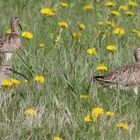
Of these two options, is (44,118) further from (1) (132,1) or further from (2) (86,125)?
(1) (132,1)

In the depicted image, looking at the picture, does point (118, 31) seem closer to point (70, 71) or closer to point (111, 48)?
point (111, 48)

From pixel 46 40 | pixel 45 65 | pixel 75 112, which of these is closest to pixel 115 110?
pixel 75 112

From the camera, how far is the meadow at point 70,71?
25.1 ft

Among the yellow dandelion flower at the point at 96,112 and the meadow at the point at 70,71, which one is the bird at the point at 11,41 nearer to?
the meadow at the point at 70,71

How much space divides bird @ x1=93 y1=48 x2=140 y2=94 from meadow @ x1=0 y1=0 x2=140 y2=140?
0.14 metres

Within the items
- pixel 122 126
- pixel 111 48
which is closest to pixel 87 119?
pixel 122 126

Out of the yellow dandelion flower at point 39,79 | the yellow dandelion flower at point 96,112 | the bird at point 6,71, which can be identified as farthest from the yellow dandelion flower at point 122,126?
the bird at point 6,71

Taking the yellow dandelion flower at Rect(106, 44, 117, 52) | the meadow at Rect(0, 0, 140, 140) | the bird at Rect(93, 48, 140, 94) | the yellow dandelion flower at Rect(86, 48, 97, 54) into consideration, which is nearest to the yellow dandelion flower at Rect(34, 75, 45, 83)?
the meadow at Rect(0, 0, 140, 140)

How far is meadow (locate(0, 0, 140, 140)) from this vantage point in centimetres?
764

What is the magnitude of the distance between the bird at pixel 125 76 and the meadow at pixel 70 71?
0.48 ft

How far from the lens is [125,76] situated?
32.6ft

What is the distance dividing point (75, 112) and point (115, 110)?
389mm

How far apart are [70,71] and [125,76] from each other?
79 centimetres

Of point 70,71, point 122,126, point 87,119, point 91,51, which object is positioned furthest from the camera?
point 91,51
